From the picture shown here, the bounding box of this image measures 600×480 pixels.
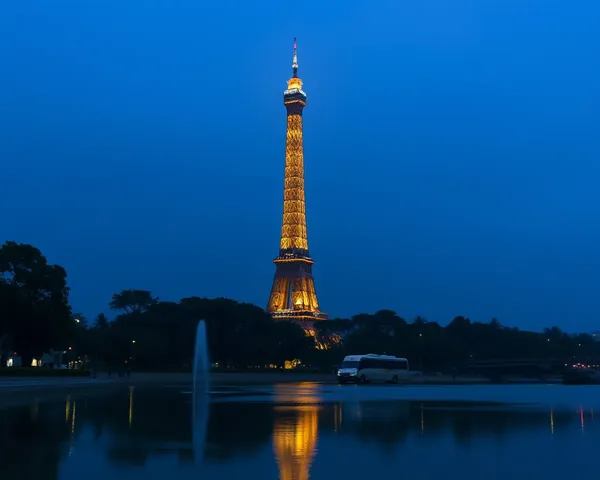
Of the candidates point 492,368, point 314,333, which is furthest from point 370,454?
point 314,333

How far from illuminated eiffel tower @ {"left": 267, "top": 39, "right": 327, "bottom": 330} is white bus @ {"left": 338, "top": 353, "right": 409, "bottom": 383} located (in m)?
41.6

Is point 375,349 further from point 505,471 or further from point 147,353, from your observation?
point 505,471

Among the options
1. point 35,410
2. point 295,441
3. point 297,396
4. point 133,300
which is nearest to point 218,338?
point 133,300

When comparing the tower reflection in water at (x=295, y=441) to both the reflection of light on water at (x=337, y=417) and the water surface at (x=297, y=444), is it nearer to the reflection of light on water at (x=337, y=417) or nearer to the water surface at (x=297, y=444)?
the water surface at (x=297, y=444)

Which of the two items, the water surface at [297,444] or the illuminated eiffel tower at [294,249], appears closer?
the water surface at [297,444]

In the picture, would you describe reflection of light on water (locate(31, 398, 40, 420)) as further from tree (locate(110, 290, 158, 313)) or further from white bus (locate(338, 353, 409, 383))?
tree (locate(110, 290, 158, 313))

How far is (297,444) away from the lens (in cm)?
1183

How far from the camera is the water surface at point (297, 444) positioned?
364 inches

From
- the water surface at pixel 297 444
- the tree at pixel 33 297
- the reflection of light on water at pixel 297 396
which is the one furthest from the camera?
the tree at pixel 33 297

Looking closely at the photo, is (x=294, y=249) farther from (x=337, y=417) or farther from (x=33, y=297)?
(x=337, y=417)

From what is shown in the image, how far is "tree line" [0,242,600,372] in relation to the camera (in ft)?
171

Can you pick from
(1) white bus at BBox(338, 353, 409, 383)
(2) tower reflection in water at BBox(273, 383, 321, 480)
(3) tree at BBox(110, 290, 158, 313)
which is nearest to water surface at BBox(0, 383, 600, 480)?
(2) tower reflection in water at BBox(273, 383, 321, 480)

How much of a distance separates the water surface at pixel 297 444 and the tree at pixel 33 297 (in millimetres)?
32251

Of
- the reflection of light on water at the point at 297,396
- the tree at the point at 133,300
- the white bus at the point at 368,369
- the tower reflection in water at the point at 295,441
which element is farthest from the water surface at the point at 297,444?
the tree at the point at 133,300
